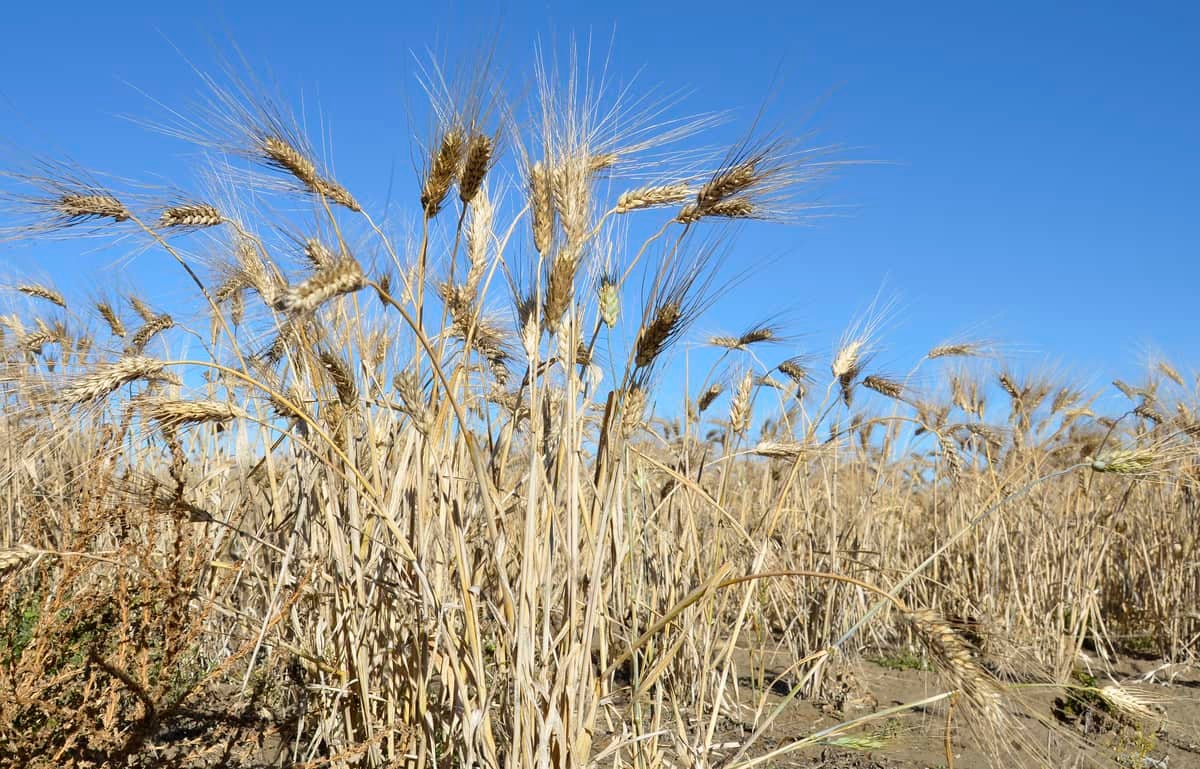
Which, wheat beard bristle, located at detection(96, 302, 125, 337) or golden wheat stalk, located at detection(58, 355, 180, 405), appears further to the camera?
wheat beard bristle, located at detection(96, 302, 125, 337)

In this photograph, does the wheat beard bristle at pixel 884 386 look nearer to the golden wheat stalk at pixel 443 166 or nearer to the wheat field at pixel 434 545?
the wheat field at pixel 434 545

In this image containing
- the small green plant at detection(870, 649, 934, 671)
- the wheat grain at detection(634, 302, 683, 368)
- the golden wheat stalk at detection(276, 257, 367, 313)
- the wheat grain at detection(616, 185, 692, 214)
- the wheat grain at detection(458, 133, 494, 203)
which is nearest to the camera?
the golden wheat stalk at detection(276, 257, 367, 313)

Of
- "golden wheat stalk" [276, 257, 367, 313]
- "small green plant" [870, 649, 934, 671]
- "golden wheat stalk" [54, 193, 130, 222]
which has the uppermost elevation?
"golden wheat stalk" [54, 193, 130, 222]

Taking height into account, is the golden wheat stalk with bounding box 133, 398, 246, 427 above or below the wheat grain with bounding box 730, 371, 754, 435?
below

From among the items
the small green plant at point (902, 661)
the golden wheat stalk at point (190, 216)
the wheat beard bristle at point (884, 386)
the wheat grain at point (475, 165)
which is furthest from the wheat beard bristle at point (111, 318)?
the small green plant at point (902, 661)

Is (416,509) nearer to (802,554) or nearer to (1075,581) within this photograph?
(802,554)

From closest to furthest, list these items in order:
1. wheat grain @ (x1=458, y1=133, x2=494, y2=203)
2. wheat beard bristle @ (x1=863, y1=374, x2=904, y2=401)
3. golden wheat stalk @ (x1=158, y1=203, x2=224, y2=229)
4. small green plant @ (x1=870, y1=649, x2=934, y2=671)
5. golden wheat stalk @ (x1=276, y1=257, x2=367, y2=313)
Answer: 1. golden wheat stalk @ (x1=276, y1=257, x2=367, y2=313)
2. wheat grain @ (x1=458, y1=133, x2=494, y2=203)
3. golden wheat stalk @ (x1=158, y1=203, x2=224, y2=229)
4. wheat beard bristle @ (x1=863, y1=374, x2=904, y2=401)
5. small green plant @ (x1=870, y1=649, x2=934, y2=671)

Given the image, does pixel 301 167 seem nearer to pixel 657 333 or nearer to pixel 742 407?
pixel 657 333

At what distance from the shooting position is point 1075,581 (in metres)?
4.14

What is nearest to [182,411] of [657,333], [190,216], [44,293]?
[190,216]

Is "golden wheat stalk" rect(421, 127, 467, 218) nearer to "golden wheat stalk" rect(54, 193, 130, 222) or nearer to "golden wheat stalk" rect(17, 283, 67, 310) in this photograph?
"golden wheat stalk" rect(54, 193, 130, 222)

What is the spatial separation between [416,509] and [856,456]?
342 centimetres

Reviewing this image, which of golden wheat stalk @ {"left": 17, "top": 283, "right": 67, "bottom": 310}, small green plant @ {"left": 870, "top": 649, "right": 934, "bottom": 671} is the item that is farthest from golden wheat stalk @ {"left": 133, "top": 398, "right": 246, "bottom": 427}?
small green plant @ {"left": 870, "top": 649, "right": 934, "bottom": 671}

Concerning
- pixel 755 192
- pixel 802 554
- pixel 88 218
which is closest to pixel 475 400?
pixel 755 192
